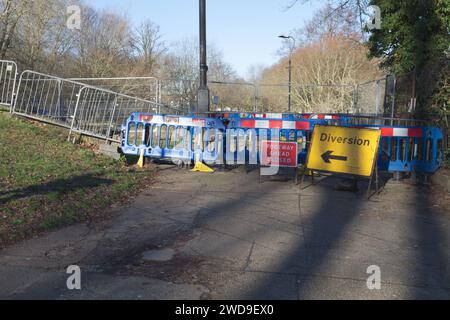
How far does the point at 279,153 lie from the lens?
10.1 metres

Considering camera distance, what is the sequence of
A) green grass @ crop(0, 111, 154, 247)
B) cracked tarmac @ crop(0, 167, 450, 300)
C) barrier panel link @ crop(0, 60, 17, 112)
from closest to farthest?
1. cracked tarmac @ crop(0, 167, 450, 300)
2. green grass @ crop(0, 111, 154, 247)
3. barrier panel link @ crop(0, 60, 17, 112)

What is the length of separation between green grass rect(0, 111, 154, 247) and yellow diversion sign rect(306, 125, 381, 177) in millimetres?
3457

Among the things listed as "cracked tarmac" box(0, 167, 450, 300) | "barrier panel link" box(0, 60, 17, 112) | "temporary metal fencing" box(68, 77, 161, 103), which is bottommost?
"cracked tarmac" box(0, 167, 450, 300)

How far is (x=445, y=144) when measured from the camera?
34.6ft

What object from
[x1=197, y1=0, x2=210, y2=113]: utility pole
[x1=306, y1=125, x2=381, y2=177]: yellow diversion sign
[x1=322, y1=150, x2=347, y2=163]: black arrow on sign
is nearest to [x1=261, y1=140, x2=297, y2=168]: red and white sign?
[x1=306, y1=125, x2=381, y2=177]: yellow diversion sign

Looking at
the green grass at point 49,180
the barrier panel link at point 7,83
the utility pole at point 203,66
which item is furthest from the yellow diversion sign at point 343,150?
the barrier panel link at point 7,83

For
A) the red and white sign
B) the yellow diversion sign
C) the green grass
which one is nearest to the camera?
the green grass

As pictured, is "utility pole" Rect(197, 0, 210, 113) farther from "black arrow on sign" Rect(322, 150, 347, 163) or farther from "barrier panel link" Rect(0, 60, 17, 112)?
"barrier panel link" Rect(0, 60, 17, 112)

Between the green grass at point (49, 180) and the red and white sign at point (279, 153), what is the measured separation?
2524mm

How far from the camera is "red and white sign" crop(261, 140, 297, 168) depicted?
32.9 ft

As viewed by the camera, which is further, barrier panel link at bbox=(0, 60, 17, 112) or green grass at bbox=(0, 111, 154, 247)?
barrier panel link at bbox=(0, 60, 17, 112)

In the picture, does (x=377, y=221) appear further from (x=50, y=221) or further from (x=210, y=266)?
(x=50, y=221)

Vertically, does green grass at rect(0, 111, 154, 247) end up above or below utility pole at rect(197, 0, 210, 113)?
below

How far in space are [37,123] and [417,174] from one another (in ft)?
30.6
